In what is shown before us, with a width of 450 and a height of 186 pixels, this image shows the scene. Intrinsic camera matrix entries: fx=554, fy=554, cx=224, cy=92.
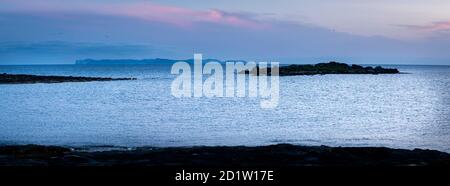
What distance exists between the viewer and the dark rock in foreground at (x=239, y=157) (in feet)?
55.2

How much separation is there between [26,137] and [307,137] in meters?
15.7

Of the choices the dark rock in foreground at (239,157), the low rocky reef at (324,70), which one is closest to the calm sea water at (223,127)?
the dark rock in foreground at (239,157)

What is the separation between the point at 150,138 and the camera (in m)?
30.3

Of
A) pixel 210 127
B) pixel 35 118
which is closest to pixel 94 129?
pixel 210 127

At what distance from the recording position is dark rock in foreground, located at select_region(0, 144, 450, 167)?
1683 centimetres

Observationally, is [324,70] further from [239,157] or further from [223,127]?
[239,157]

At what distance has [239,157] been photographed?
59.8 feet

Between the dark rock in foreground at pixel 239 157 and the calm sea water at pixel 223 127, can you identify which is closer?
the dark rock in foreground at pixel 239 157

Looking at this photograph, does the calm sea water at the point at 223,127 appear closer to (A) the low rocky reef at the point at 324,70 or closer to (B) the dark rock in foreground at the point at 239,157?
(B) the dark rock in foreground at the point at 239,157

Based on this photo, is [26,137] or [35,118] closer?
[26,137]

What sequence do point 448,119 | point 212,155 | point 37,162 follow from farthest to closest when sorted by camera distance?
point 448,119 < point 212,155 < point 37,162
